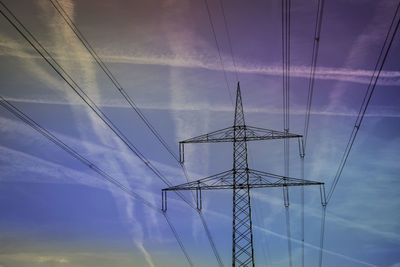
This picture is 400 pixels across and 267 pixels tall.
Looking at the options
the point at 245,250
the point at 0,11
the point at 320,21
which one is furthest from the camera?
the point at 245,250

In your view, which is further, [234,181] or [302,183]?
[234,181]

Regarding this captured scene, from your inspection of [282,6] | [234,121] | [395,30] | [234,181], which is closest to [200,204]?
[234,181]

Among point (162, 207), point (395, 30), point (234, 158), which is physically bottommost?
point (162, 207)

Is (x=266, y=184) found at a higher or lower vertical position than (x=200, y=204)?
higher

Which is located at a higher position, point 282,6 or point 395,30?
Result: point 282,6

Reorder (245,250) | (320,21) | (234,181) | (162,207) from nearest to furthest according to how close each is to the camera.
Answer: (320,21)
(245,250)
(234,181)
(162,207)

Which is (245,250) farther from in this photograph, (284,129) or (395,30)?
(395,30)

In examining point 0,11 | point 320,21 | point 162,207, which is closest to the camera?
point 0,11

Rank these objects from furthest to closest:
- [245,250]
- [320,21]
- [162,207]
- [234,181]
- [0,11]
A: [162,207], [234,181], [245,250], [320,21], [0,11]

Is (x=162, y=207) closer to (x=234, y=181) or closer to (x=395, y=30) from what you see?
(x=234, y=181)

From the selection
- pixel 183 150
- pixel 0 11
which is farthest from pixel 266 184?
pixel 0 11
